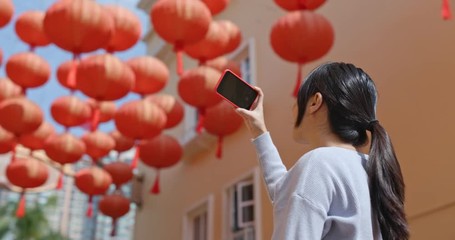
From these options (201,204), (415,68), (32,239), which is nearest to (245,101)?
(415,68)

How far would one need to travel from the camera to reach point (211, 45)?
6414 mm

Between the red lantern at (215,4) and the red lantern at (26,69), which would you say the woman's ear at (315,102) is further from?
the red lantern at (26,69)

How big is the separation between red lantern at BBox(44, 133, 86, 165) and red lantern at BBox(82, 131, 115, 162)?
0.36m

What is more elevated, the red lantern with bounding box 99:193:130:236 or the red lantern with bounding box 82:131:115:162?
the red lantern with bounding box 82:131:115:162

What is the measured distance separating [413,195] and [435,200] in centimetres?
28

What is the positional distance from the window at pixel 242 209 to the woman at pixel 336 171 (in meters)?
5.99

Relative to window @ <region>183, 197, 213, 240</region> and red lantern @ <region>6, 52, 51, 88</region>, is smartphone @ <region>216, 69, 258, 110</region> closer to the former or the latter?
red lantern @ <region>6, 52, 51, 88</region>

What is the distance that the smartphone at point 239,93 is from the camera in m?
1.77

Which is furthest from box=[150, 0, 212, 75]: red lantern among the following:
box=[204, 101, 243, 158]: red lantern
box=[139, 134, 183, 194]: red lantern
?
box=[139, 134, 183, 194]: red lantern

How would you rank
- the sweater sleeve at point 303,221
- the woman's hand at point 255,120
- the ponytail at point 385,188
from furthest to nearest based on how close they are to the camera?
the woman's hand at point 255,120
the ponytail at point 385,188
the sweater sleeve at point 303,221

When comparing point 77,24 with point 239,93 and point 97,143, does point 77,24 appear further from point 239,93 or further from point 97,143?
point 239,93

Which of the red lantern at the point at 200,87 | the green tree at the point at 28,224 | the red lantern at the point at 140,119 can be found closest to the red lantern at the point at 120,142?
the red lantern at the point at 140,119

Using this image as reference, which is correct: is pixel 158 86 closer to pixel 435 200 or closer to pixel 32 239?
pixel 435 200

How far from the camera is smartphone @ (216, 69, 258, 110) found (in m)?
1.77
